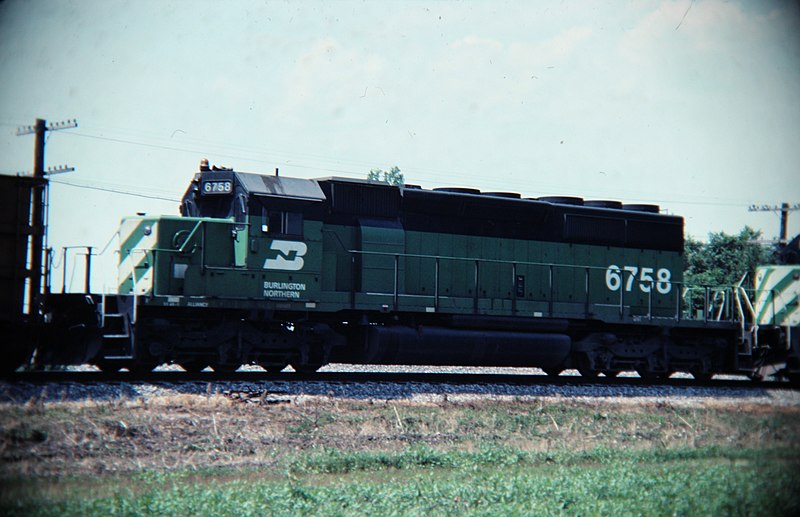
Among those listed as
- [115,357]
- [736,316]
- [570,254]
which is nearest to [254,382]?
[115,357]

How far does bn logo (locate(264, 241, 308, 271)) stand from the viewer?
534 inches

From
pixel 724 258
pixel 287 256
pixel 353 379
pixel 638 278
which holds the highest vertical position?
pixel 724 258

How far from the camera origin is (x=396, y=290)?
576 inches

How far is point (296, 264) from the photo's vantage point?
1380cm

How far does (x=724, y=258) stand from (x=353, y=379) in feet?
79.8

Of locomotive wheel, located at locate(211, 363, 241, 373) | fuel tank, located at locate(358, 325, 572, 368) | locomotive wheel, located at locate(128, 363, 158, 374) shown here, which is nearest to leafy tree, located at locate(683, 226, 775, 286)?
fuel tank, located at locate(358, 325, 572, 368)

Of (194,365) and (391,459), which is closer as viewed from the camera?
(391,459)

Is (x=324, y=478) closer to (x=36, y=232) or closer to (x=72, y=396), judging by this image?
(x=72, y=396)

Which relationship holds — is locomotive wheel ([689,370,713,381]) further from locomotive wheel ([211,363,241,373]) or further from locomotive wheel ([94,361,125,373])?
locomotive wheel ([94,361,125,373])

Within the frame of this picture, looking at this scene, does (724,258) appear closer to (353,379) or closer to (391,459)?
(353,379)

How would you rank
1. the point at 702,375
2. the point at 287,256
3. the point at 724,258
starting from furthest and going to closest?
the point at 724,258, the point at 702,375, the point at 287,256

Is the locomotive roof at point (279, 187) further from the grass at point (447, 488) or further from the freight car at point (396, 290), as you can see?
the grass at point (447, 488)

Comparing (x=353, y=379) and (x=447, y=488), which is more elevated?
(x=353, y=379)

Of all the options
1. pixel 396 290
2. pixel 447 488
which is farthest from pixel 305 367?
pixel 447 488
